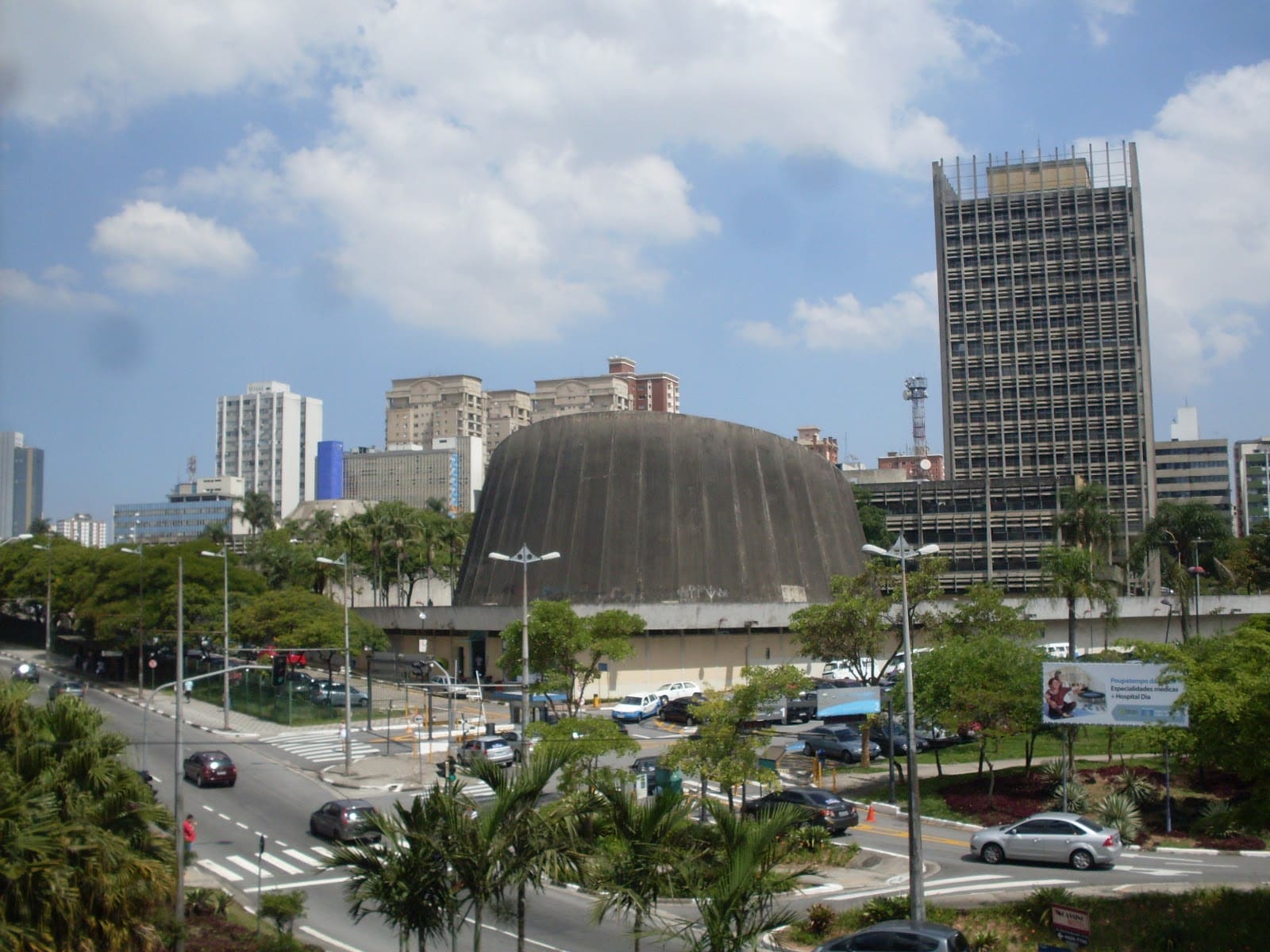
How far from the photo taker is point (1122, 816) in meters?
28.2

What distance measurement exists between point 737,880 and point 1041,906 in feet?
30.0

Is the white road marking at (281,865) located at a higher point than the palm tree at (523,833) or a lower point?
lower

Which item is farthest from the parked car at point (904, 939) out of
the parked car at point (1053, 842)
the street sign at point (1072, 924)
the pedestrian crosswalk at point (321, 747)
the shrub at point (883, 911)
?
the pedestrian crosswalk at point (321, 747)

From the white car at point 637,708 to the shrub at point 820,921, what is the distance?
Result: 96.9ft

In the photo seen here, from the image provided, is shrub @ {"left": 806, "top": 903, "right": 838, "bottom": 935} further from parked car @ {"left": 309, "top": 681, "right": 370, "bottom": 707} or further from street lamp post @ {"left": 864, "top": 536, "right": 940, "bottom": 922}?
parked car @ {"left": 309, "top": 681, "right": 370, "bottom": 707}

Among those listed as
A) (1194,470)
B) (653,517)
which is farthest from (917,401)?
(653,517)

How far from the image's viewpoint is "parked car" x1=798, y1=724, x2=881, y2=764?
40312 millimetres

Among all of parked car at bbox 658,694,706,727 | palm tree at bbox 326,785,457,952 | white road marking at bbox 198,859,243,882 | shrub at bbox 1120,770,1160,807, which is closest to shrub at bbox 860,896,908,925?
palm tree at bbox 326,785,457,952

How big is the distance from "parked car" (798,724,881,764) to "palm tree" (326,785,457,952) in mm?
26971

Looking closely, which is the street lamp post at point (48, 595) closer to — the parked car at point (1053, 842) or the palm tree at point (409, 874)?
the parked car at point (1053, 842)

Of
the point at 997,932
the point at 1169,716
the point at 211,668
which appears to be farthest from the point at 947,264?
the point at 997,932

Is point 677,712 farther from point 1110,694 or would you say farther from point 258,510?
point 258,510

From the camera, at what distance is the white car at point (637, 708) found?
50250 millimetres

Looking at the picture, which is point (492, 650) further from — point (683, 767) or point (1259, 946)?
point (1259, 946)
